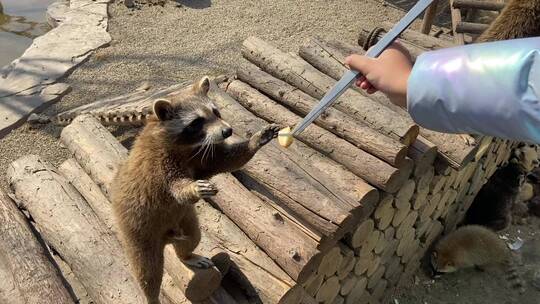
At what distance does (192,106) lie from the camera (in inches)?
110

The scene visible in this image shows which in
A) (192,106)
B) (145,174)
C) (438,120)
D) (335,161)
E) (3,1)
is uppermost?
(438,120)

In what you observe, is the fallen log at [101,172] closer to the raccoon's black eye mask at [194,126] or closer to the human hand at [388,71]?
the raccoon's black eye mask at [194,126]

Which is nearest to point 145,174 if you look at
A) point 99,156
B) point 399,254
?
point 99,156

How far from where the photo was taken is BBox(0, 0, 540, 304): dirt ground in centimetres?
483

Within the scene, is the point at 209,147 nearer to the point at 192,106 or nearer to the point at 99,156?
the point at 192,106

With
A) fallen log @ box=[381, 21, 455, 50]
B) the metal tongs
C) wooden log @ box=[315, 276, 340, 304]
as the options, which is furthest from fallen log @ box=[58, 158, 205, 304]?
fallen log @ box=[381, 21, 455, 50]

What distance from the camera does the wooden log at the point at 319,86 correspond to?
370cm

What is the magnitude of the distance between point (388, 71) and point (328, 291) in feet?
7.04

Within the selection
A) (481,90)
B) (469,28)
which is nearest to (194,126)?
(481,90)

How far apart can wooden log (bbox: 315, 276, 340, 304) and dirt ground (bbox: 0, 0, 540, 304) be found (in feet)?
3.62

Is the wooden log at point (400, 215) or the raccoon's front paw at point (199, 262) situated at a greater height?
the raccoon's front paw at point (199, 262)

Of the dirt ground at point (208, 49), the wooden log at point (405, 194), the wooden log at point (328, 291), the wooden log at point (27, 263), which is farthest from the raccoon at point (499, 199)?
the wooden log at point (27, 263)

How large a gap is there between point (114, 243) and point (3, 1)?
7503 mm

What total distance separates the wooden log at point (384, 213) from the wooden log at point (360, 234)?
0.08 m
